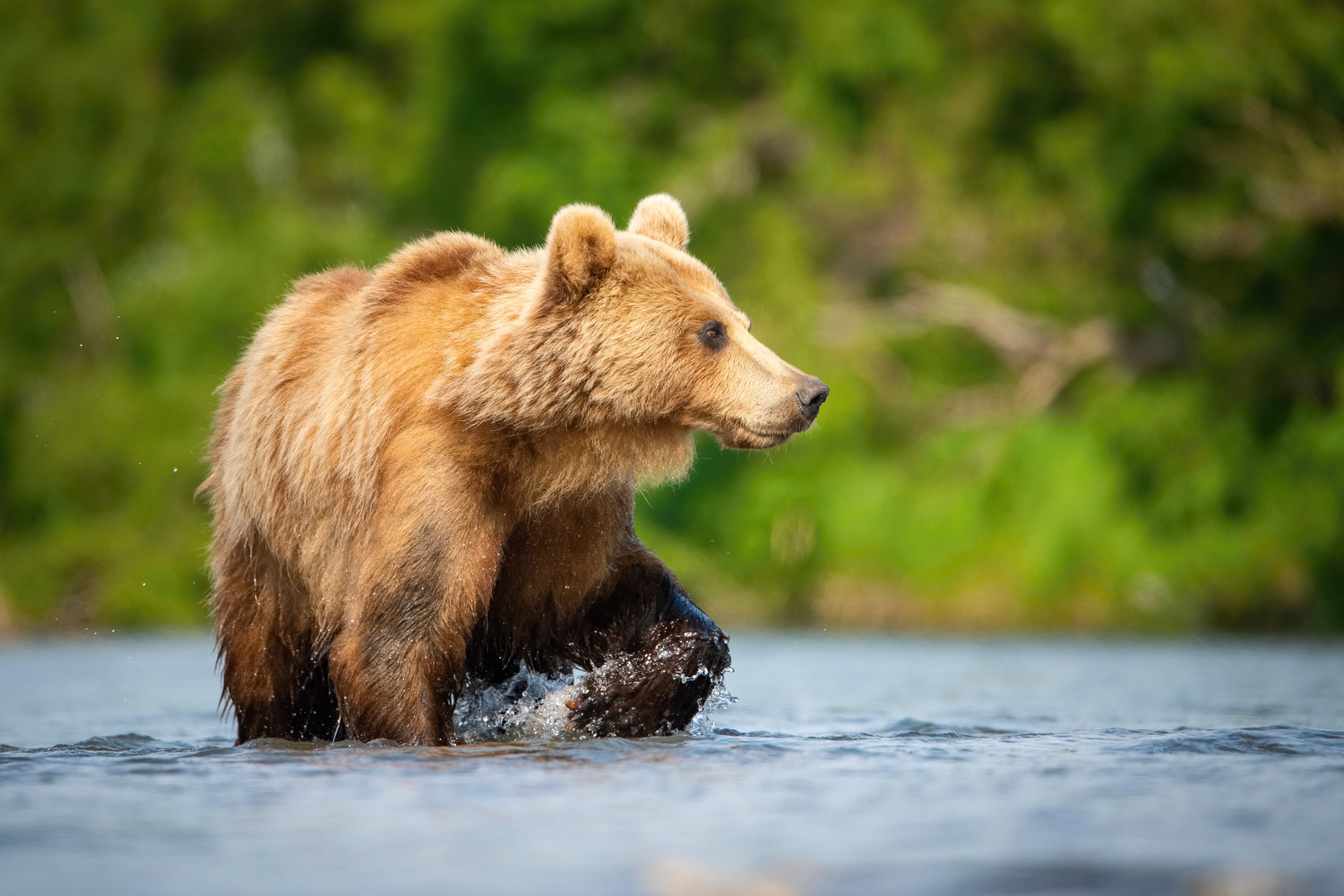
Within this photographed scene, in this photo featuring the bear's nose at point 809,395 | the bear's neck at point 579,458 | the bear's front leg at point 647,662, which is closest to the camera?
the bear's nose at point 809,395

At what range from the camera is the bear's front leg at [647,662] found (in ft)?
20.5

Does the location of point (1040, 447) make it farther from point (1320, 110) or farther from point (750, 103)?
point (750, 103)

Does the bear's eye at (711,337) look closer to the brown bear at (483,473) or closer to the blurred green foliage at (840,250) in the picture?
the brown bear at (483,473)

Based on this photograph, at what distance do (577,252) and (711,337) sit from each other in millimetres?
499

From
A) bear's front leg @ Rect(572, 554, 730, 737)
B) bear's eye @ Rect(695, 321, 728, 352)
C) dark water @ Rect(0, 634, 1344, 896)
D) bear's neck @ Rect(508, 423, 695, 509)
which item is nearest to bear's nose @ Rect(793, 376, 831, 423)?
bear's eye @ Rect(695, 321, 728, 352)

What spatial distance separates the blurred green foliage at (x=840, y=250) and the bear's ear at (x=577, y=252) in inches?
492

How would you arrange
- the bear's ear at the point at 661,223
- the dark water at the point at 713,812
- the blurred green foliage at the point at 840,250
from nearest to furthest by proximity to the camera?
the dark water at the point at 713,812 → the bear's ear at the point at 661,223 → the blurred green foliage at the point at 840,250

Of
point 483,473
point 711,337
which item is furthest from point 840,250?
point 483,473

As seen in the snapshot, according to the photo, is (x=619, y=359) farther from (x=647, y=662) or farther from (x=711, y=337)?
(x=647, y=662)

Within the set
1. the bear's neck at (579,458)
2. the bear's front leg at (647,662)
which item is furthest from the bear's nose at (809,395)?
the bear's front leg at (647,662)

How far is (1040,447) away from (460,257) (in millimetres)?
12837

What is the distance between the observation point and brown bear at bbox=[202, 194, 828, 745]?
5.72 metres

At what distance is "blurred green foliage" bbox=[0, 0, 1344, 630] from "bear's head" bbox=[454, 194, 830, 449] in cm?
1221

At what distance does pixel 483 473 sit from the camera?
5.79 m
